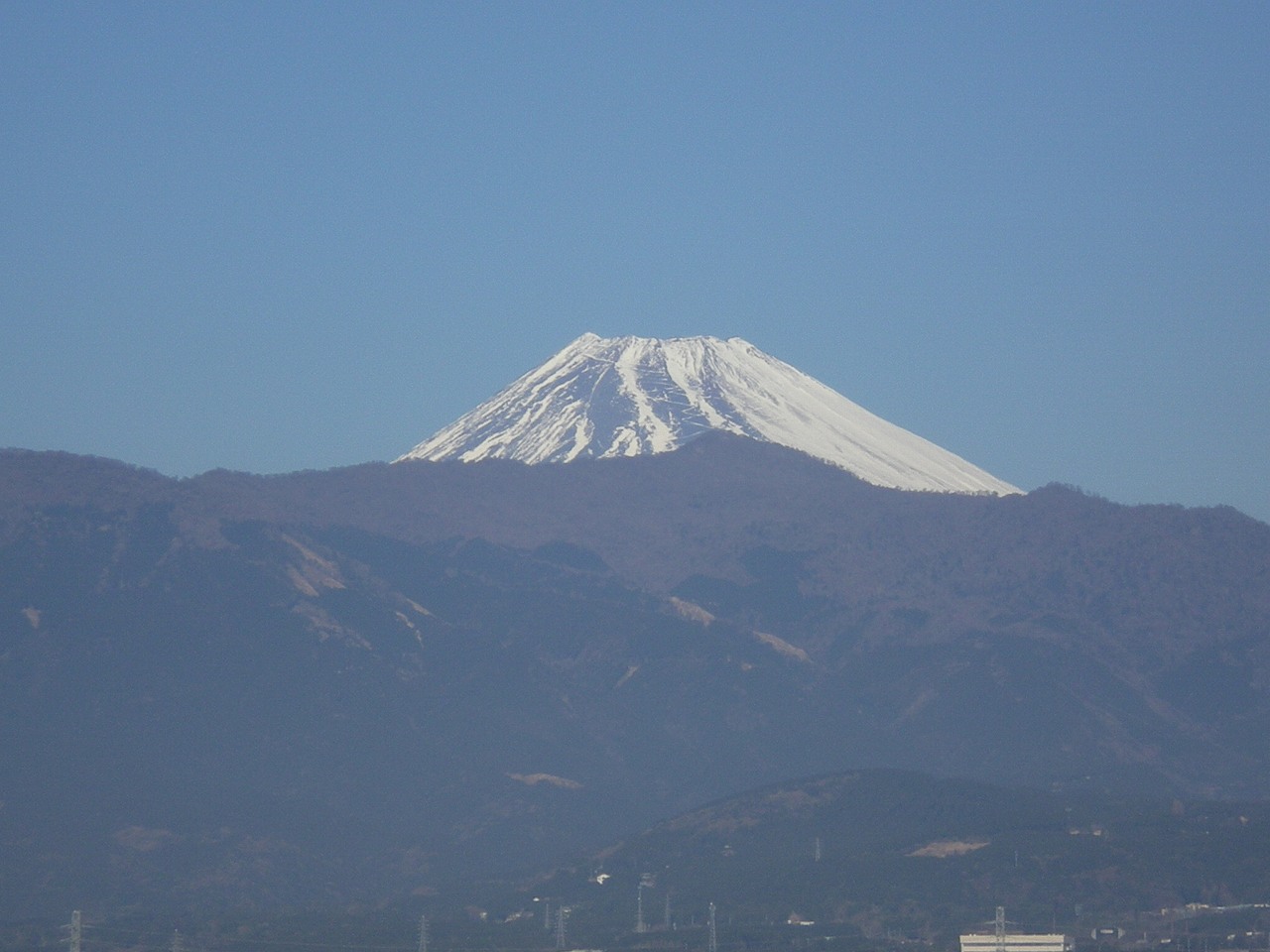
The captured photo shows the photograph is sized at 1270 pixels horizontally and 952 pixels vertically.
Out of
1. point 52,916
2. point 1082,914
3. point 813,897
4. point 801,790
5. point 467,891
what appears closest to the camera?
point 1082,914

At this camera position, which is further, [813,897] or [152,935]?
[813,897]

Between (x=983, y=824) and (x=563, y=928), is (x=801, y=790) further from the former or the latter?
(x=563, y=928)

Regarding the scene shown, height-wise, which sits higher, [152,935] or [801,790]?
[801,790]

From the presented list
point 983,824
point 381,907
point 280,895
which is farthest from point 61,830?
point 983,824

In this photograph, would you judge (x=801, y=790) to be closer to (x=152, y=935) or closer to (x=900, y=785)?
(x=900, y=785)

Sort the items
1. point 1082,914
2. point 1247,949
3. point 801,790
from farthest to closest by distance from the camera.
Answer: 1. point 801,790
2. point 1082,914
3. point 1247,949

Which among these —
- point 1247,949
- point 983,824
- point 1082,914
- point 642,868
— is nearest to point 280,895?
point 642,868

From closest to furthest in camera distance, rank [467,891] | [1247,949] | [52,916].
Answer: [1247,949], [52,916], [467,891]

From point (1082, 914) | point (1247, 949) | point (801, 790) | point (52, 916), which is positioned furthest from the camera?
point (801, 790)

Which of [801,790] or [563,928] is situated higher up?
[801,790]
